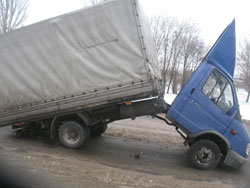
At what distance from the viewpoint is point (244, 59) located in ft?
90.8

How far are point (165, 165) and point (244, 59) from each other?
28.4 m

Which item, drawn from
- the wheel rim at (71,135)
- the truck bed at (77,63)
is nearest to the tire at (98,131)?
the wheel rim at (71,135)

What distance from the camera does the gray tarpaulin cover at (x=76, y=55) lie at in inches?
186

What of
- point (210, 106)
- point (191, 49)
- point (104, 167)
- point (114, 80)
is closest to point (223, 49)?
point (210, 106)

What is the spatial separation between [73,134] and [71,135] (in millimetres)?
71

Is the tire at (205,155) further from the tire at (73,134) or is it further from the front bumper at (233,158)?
the tire at (73,134)

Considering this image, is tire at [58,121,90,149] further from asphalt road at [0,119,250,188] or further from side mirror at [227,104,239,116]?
side mirror at [227,104,239,116]

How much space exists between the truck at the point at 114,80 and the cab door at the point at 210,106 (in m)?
0.02

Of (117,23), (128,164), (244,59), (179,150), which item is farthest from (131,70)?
(244,59)

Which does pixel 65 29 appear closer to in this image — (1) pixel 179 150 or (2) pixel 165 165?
(2) pixel 165 165

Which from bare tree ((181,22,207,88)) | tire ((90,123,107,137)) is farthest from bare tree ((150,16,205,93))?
tire ((90,123,107,137))

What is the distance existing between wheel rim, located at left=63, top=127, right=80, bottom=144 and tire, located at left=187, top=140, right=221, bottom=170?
309 centimetres

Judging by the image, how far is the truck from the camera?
187 inches

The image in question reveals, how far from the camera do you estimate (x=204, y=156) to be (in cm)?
495
